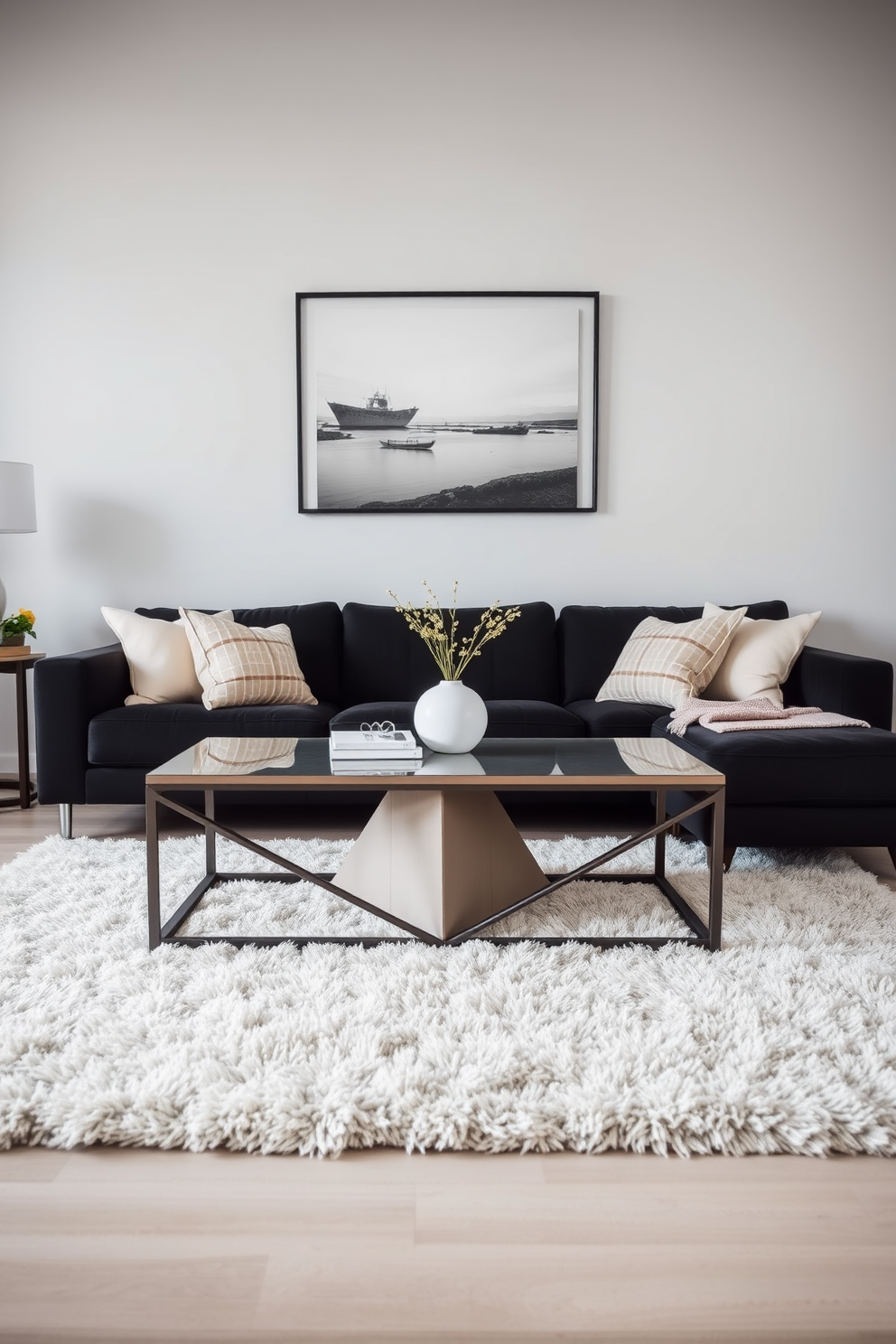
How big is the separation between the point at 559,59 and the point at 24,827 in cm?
393

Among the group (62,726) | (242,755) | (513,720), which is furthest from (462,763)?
(62,726)

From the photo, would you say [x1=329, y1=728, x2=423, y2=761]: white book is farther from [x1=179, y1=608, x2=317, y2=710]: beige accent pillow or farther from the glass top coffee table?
[x1=179, y1=608, x2=317, y2=710]: beige accent pillow

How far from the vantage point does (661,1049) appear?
64.6 inches

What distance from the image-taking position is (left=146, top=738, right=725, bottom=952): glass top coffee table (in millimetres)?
2117

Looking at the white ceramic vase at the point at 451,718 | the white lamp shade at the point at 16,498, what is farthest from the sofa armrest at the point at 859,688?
the white lamp shade at the point at 16,498

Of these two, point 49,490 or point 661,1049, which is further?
point 49,490

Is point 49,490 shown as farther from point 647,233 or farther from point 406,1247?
point 406,1247

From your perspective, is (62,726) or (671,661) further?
(671,661)

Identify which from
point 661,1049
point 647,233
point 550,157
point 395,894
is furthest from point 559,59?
point 661,1049

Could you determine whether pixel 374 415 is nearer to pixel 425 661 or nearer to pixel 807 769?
pixel 425 661

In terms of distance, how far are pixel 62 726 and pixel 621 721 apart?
197cm

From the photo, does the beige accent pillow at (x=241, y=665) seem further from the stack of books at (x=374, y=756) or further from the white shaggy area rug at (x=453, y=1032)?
the stack of books at (x=374, y=756)

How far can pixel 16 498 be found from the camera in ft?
12.3

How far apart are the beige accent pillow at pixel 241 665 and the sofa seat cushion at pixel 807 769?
5.30ft
